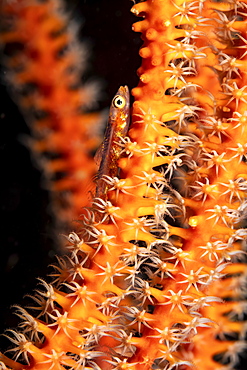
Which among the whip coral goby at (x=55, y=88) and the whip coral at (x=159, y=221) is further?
the whip coral goby at (x=55, y=88)

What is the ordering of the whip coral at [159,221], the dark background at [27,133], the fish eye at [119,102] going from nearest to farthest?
1. the whip coral at [159,221]
2. the fish eye at [119,102]
3. the dark background at [27,133]

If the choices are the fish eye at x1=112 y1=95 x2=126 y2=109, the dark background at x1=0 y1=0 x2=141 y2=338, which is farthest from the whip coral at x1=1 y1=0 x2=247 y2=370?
the dark background at x1=0 y1=0 x2=141 y2=338

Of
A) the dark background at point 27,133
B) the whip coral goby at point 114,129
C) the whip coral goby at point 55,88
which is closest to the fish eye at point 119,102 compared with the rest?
the whip coral goby at point 114,129

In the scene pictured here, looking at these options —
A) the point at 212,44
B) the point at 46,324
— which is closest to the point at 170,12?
the point at 212,44

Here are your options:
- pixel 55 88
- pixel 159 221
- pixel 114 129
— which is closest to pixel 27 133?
pixel 55 88

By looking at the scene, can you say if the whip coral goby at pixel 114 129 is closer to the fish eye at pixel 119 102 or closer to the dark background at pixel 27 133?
the fish eye at pixel 119 102
